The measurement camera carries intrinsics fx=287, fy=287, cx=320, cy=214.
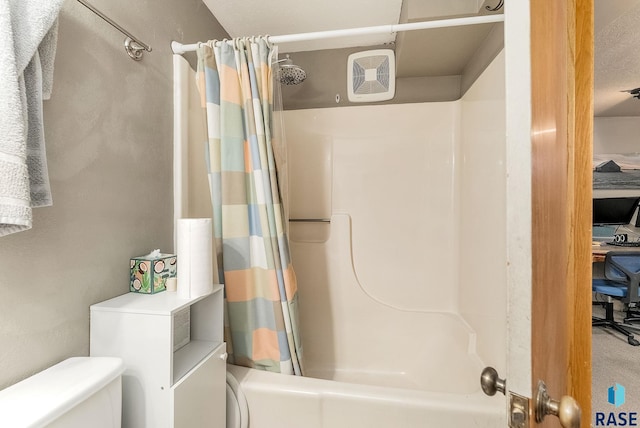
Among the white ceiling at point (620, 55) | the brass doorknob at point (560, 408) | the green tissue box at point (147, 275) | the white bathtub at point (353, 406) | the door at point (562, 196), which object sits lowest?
the white bathtub at point (353, 406)

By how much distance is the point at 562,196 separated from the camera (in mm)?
431

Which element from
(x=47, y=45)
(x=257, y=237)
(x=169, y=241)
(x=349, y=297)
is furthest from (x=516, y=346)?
(x=349, y=297)

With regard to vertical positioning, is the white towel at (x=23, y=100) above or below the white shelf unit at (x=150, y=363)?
above

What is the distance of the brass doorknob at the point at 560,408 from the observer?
1.31ft

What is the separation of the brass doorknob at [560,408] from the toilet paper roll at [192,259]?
0.97m

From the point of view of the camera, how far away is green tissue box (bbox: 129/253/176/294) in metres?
1.07

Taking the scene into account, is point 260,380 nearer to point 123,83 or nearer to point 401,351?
point 401,351

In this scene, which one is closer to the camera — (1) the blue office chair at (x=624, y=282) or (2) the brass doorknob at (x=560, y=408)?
(2) the brass doorknob at (x=560, y=408)

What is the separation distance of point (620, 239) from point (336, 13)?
1.79m

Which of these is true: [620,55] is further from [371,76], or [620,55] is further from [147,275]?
[147,275]

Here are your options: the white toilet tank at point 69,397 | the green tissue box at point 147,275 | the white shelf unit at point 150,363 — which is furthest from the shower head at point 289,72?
the white toilet tank at point 69,397

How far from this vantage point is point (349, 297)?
6.74 feet

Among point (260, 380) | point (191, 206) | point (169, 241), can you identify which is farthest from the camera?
point (191, 206)

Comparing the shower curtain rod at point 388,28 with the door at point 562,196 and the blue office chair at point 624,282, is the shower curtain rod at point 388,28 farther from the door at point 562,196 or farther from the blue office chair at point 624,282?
the blue office chair at point 624,282
